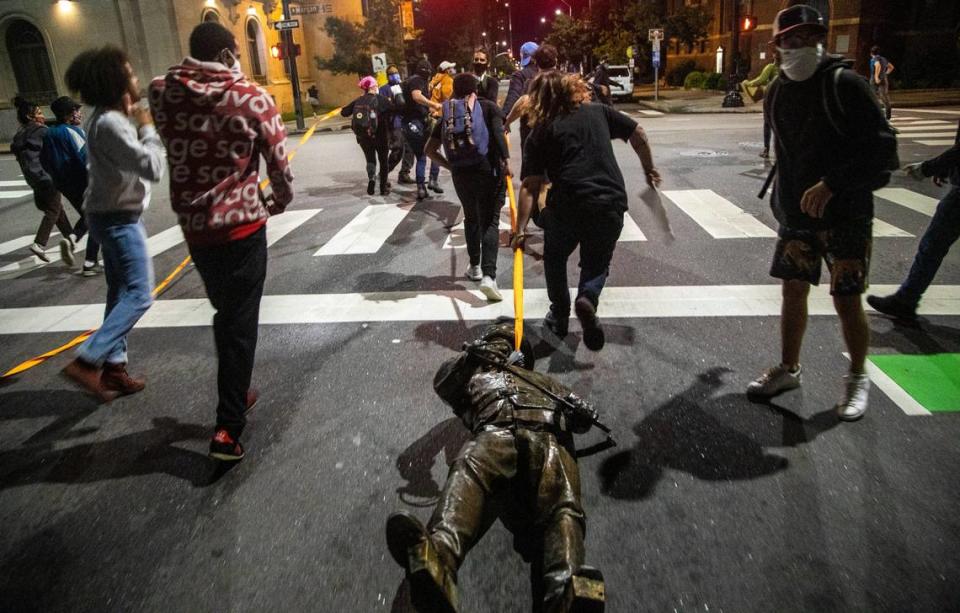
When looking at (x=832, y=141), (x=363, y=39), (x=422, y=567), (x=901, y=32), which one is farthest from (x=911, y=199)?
(x=363, y=39)

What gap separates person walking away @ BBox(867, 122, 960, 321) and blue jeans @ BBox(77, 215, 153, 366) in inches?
206

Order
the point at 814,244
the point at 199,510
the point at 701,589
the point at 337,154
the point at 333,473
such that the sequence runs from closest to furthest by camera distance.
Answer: the point at 701,589 → the point at 199,510 → the point at 333,473 → the point at 814,244 → the point at 337,154

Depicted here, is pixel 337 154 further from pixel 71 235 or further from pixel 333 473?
pixel 333 473

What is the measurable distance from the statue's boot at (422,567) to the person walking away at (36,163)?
7.40m

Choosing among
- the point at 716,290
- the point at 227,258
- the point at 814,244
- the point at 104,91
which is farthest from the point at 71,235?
the point at 814,244

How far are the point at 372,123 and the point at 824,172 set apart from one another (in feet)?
26.2

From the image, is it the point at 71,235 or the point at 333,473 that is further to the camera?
the point at 71,235

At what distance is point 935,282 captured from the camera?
5.30 m

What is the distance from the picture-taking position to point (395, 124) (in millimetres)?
10773

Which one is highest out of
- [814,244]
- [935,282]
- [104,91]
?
[104,91]

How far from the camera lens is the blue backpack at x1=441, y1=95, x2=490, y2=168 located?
520 centimetres

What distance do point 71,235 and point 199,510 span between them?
7.17 m

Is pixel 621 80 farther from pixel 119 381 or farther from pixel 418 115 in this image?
pixel 119 381

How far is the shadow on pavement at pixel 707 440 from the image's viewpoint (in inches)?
115
